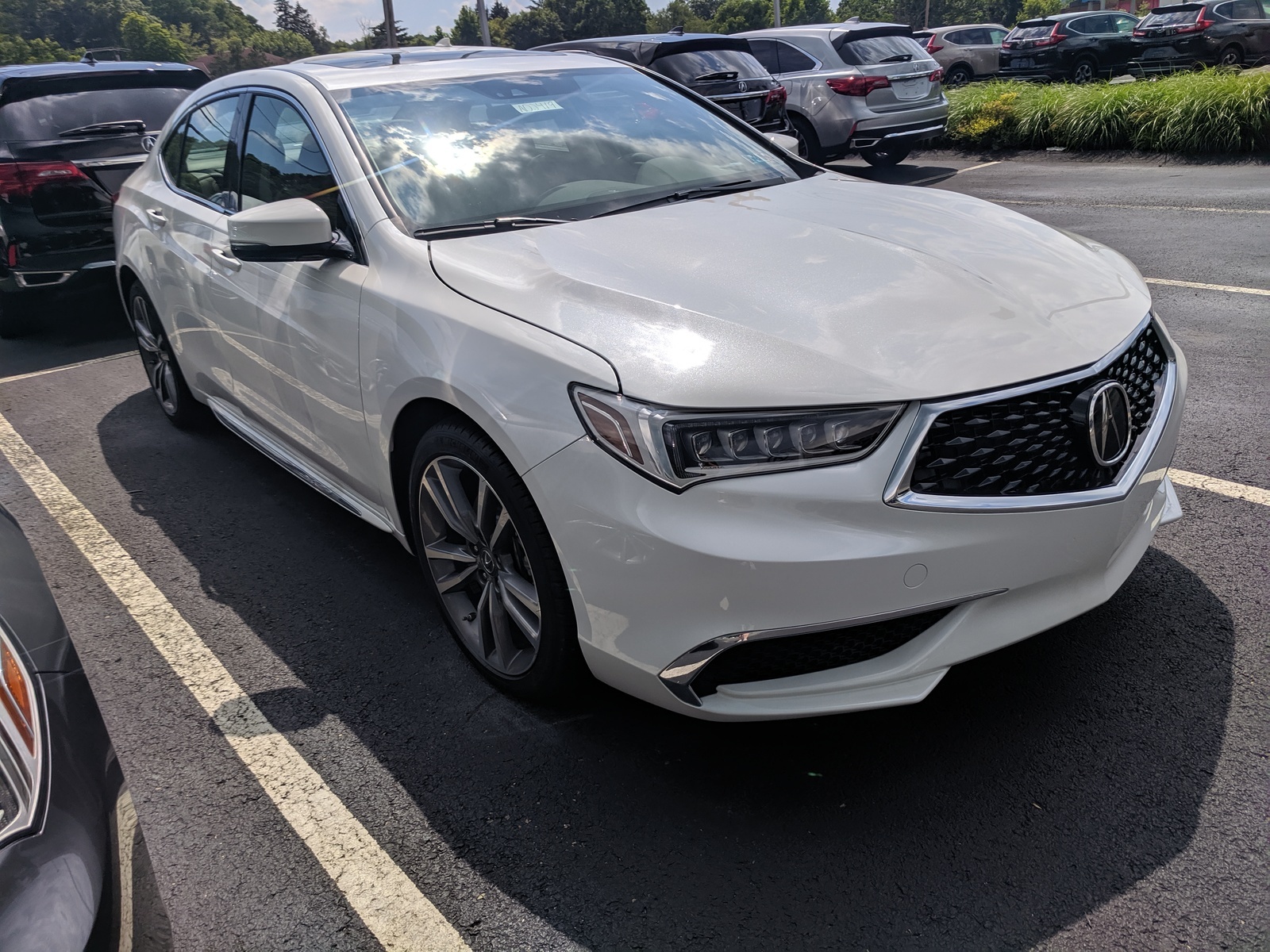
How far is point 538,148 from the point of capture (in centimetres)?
340

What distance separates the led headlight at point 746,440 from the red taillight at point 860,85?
1097 centimetres

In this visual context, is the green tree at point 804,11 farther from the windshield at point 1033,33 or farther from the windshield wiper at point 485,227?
the windshield wiper at point 485,227

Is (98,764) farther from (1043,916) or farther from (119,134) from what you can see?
(119,134)

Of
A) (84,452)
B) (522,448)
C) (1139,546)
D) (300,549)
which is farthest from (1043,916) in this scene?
(84,452)

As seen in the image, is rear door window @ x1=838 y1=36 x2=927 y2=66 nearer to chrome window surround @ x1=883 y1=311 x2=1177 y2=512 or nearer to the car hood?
the car hood

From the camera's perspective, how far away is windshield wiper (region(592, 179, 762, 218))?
10.6ft

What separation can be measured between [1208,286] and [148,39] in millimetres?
137100

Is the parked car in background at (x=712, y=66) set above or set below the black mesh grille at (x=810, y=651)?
above

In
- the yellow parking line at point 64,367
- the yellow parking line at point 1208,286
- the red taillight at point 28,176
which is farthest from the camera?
the red taillight at point 28,176

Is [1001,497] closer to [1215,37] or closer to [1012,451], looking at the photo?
[1012,451]

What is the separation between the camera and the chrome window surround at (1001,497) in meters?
2.12

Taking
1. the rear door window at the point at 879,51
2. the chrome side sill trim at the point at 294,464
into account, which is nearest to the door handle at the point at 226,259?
the chrome side sill trim at the point at 294,464

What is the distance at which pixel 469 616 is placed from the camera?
119 inches

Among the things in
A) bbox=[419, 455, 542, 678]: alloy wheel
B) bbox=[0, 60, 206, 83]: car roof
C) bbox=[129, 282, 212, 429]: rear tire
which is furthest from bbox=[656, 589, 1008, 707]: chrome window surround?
bbox=[0, 60, 206, 83]: car roof
